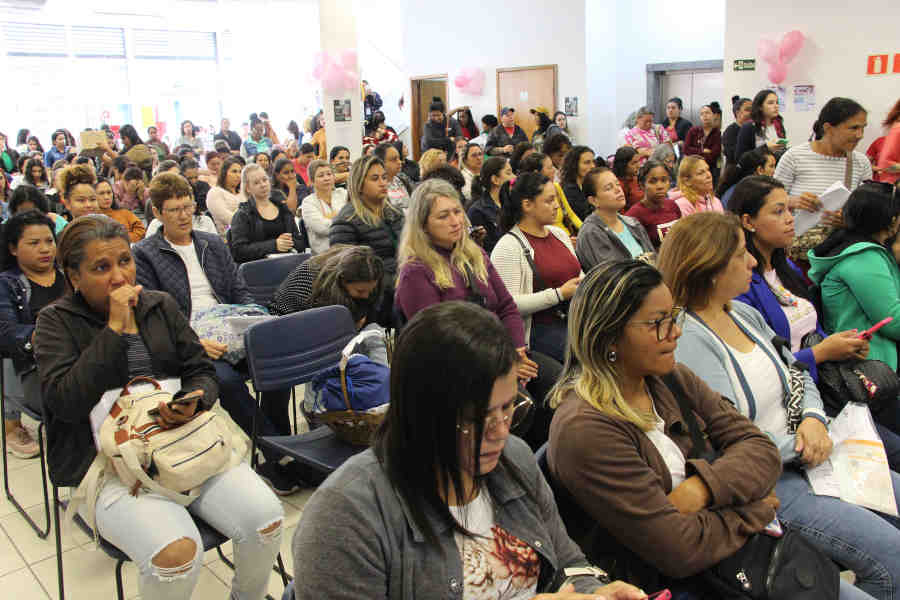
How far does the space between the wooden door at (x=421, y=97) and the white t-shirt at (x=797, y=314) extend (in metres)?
11.5

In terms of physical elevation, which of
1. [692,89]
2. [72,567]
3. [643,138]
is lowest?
[72,567]

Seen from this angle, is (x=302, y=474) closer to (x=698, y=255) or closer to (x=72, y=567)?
(x=72, y=567)

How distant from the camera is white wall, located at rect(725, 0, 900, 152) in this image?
7.44 m

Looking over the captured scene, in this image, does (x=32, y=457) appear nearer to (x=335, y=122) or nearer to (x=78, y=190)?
(x=78, y=190)

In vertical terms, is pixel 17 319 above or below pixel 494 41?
below

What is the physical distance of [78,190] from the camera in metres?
4.64

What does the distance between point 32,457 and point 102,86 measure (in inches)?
549

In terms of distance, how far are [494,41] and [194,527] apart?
39.2ft

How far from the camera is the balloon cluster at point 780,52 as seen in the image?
7.92 m

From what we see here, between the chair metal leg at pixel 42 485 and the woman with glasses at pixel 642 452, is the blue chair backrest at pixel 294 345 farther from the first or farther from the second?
the woman with glasses at pixel 642 452

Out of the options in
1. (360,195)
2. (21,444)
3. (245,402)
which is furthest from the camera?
(360,195)

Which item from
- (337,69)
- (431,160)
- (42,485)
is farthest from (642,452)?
(337,69)

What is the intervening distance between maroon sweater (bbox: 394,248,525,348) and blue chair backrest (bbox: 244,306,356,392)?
1.01 ft

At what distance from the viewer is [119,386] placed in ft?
7.16
